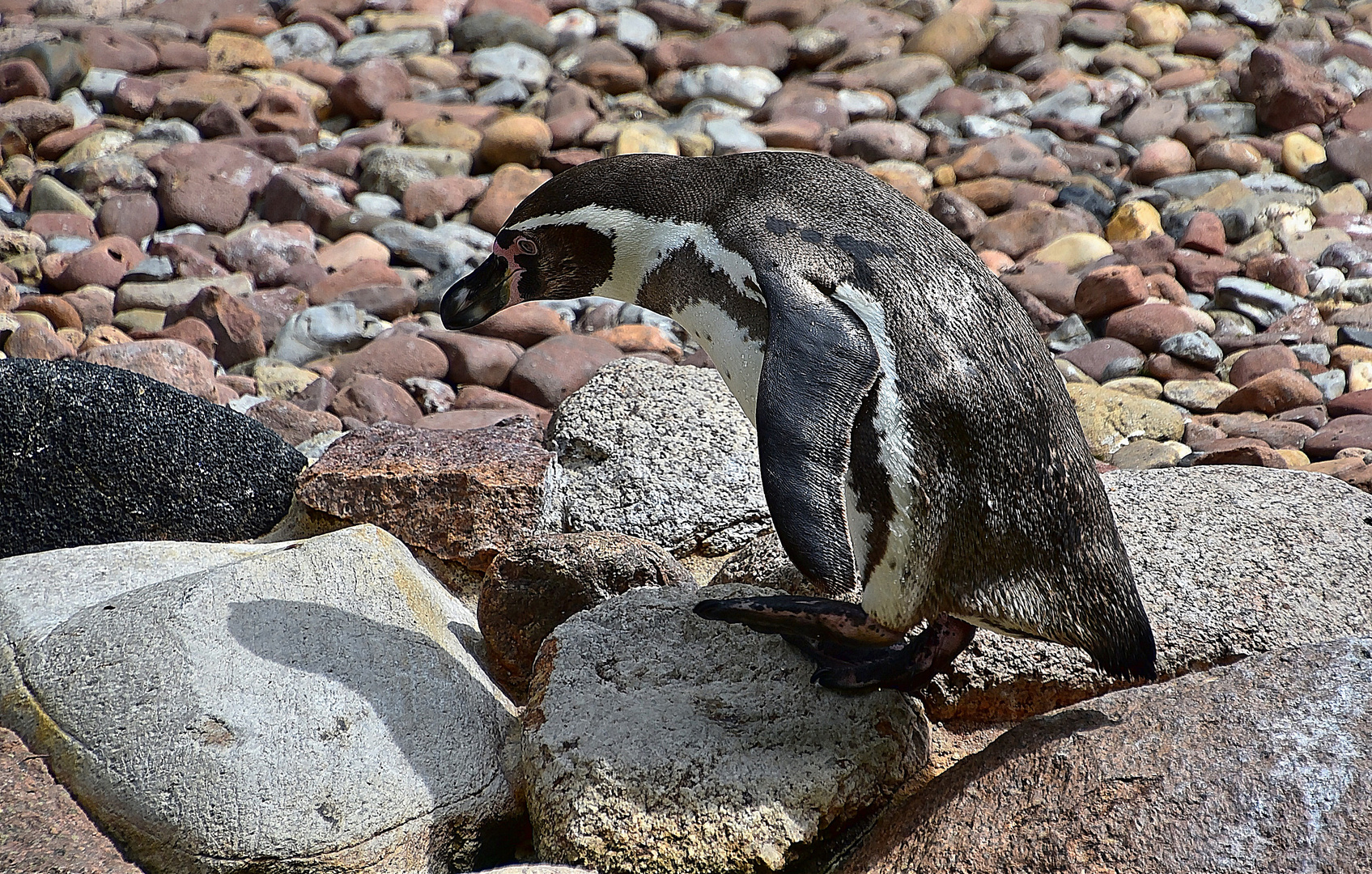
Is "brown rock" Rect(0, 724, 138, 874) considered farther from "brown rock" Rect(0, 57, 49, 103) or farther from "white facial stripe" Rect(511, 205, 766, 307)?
"brown rock" Rect(0, 57, 49, 103)

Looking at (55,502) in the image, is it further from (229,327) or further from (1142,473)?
(1142,473)

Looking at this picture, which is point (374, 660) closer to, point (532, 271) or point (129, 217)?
point (532, 271)

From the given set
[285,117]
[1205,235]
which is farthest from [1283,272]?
[285,117]

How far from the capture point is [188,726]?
2658mm

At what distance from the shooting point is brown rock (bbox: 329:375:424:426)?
4.93 meters

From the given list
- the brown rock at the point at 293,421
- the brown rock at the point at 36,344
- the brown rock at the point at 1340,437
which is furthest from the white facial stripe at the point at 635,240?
the brown rock at the point at 36,344

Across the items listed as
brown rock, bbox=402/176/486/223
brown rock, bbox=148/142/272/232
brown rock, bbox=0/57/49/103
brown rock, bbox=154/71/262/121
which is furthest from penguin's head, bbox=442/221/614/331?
brown rock, bbox=0/57/49/103

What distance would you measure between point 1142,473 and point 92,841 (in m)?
2.88

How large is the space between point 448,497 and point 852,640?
1.43 meters

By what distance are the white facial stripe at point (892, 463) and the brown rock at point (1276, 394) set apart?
2.87m

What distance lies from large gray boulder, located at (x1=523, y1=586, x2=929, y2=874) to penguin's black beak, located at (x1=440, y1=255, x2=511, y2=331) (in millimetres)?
807

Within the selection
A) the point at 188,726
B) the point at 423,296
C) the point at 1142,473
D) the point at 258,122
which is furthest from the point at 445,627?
the point at 258,122

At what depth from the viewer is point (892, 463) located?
2.54 meters

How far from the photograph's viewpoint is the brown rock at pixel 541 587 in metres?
3.25
